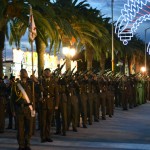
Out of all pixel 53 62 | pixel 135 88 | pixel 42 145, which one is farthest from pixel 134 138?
pixel 53 62

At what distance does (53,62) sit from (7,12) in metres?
17.7

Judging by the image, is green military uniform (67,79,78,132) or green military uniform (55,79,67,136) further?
green military uniform (67,79,78,132)

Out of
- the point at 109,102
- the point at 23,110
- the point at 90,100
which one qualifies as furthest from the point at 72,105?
the point at 109,102

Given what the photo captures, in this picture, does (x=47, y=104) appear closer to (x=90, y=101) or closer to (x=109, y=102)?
(x=90, y=101)

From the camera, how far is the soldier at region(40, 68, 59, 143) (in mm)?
12242

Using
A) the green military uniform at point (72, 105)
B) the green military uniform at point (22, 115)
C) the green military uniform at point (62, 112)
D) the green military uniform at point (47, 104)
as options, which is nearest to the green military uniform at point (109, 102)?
the green military uniform at point (72, 105)

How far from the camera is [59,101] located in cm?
1366

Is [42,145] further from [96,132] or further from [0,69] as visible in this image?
Result: [0,69]

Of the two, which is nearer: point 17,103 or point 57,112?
point 17,103

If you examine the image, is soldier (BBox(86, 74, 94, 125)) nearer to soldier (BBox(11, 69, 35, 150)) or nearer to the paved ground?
the paved ground

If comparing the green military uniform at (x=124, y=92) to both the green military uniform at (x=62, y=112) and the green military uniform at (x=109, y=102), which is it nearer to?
the green military uniform at (x=109, y=102)

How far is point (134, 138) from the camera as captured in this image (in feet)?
43.7

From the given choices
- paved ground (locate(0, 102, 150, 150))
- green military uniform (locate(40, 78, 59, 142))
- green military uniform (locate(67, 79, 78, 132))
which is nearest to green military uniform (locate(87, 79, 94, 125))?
paved ground (locate(0, 102, 150, 150))

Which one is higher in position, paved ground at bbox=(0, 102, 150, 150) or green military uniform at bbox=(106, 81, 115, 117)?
green military uniform at bbox=(106, 81, 115, 117)
